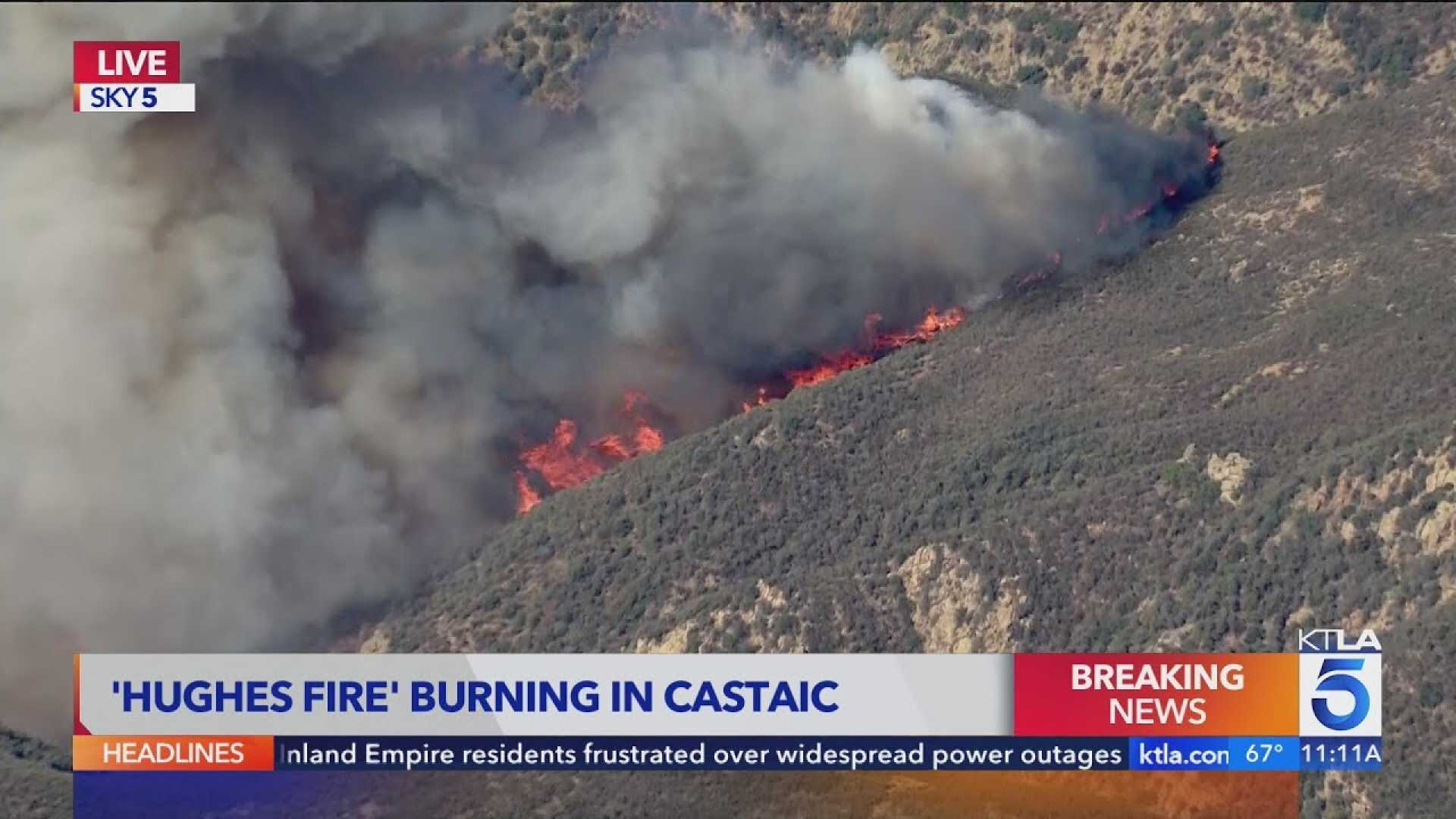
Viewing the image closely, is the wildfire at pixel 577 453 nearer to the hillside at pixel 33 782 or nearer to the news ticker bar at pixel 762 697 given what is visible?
the hillside at pixel 33 782

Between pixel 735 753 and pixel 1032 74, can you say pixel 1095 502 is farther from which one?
pixel 1032 74

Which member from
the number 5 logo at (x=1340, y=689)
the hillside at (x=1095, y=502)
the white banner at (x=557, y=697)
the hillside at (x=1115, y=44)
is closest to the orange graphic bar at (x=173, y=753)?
the white banner at (x=557, y=697)

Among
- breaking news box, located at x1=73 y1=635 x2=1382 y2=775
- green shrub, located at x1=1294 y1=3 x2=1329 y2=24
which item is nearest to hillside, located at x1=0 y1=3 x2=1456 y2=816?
breaking news box, located at x1=73 y1=635 x2=1382 y2=775

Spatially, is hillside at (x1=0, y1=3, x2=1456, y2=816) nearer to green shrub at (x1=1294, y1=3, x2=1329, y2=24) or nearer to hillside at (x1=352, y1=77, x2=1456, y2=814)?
hillside at (x1=352, y1=77, x2=1456, y2=814)

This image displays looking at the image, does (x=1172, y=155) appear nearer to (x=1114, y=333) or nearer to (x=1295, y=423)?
(x=1114, y=333)

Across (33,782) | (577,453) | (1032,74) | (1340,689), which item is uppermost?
(1032,74)

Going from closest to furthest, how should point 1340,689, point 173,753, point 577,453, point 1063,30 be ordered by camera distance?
point 173,753 < point 1340,689 < point 577,453 < point 1063,30

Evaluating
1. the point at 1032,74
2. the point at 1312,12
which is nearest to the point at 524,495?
the point at 1032,74
